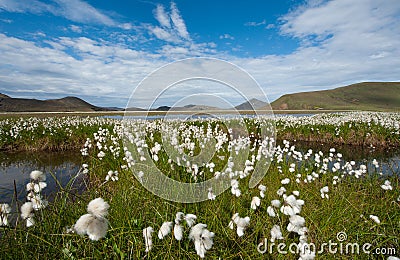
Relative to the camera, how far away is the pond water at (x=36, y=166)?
7.18 metres

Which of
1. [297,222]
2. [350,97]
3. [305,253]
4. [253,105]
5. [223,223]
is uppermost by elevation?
[350,97]

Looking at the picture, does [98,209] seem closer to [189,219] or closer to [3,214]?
[189,219]

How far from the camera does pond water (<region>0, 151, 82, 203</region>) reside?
7180 millimetres

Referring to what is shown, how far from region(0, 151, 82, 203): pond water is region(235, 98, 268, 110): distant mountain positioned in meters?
5.39

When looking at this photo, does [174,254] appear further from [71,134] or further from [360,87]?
[360,87]

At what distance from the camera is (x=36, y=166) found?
31.0ft

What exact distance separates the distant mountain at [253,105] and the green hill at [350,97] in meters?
136

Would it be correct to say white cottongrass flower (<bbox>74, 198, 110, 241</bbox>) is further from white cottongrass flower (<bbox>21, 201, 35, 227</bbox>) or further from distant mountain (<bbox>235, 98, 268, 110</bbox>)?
distant mountain (<bbox>235, 98, 268, 110</bbox>)

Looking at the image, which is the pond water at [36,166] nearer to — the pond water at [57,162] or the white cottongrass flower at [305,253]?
the pond water at [57,162]

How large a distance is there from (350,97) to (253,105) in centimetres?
17399

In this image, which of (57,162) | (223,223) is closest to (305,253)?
(223,223)

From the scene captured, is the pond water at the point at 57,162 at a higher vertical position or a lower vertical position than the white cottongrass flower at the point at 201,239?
lower

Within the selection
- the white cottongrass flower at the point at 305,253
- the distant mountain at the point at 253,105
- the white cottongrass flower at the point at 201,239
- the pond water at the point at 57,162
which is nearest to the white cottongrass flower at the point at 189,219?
the white cottongrass flower at the point at 201,239

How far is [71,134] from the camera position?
527 inches
